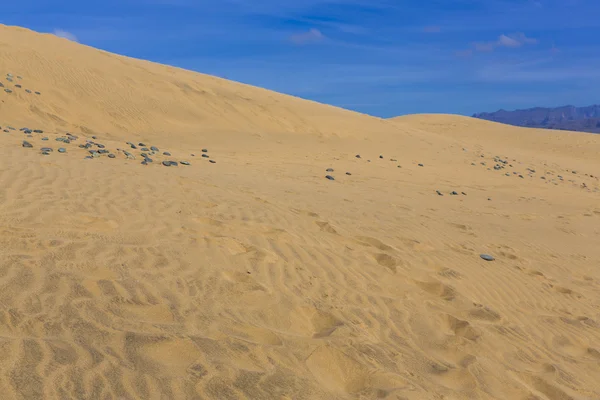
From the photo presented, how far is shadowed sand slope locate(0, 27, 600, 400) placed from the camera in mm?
2764

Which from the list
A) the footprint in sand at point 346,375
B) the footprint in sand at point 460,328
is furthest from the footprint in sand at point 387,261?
the footprint in sand at point 346,375

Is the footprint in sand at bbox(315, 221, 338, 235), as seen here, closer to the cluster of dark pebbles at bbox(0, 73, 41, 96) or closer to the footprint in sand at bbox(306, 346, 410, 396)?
the footprint in sand at bbox(306, 346, 410, 396)

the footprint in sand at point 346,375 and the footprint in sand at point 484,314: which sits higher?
the footprint in sand at point 346,375

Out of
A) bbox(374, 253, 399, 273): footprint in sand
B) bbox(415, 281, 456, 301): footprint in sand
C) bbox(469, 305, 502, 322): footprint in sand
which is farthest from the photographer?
bbox(374, 253, 399, 273): footprint in sand

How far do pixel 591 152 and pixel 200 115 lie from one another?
20.9 meters

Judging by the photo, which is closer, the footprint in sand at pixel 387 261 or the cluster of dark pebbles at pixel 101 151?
the footprint in sand at pixel 387 261

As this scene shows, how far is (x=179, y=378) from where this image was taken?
8.54 ft

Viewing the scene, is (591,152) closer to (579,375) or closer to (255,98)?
(255,98)

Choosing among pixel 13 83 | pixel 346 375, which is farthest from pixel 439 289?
pixel 13 83

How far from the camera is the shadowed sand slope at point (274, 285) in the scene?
9.07 feet

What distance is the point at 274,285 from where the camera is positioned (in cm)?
407

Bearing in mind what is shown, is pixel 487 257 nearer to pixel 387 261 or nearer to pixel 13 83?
pixel 387 261

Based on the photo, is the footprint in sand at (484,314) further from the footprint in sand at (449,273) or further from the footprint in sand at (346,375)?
the footprint in sand at (346,375)

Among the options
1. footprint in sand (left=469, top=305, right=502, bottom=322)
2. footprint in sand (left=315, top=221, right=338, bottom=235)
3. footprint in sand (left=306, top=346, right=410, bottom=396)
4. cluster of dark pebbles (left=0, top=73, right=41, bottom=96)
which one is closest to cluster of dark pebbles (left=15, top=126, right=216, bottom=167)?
footprint in sand (left=315, top=221, right=338, bottom=235)
